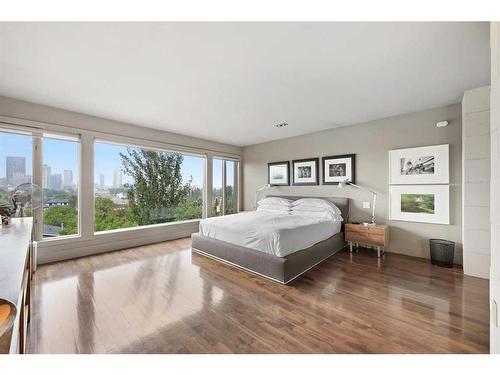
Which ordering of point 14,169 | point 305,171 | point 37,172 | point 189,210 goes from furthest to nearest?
1. point 189,210
2. point 305,171
3. point 37,172
4. point 14,169

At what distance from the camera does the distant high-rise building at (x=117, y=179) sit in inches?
164

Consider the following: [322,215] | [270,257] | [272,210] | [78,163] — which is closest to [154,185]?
[78,163]

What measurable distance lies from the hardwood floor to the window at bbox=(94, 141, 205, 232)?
4.21 feet

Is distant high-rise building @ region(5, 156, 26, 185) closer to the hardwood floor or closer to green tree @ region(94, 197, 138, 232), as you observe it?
green tree @ region(94, 197, 138, 232)

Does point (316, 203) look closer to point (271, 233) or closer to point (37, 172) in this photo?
point (271, 233)

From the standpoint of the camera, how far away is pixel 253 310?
201 cm

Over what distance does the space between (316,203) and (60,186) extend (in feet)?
14.7

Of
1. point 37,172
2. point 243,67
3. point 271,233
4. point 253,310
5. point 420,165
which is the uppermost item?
point 243,67

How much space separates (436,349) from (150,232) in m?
4.47

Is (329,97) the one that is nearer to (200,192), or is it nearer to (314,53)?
(314,53)

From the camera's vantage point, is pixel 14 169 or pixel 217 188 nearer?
pixel 14 169

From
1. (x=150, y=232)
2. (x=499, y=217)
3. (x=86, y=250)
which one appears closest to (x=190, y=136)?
(x=150, y=232)

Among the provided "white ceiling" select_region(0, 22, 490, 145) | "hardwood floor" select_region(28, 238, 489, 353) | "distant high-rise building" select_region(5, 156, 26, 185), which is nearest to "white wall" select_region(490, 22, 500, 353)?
"hardwood floor" select_region(28, 238, 489, 353)

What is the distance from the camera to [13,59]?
2031 mm
